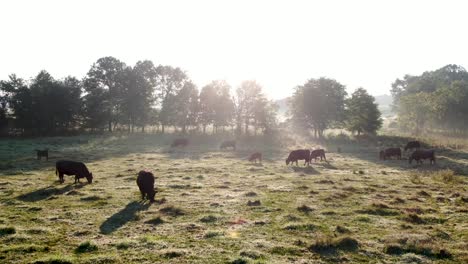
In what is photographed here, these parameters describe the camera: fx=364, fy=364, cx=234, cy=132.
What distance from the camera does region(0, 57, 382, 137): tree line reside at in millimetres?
78312

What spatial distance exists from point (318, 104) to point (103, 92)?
5037 centimetres

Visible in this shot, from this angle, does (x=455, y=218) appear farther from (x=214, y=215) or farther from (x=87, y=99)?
(x=87, y=99)

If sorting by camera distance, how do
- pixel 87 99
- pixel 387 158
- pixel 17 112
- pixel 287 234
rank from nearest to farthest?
pixel 287 234
pixel 387 158
pixel 17 112
pixel 87 99

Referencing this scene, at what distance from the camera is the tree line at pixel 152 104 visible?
257ft

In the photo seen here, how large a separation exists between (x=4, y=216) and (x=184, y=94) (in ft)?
232

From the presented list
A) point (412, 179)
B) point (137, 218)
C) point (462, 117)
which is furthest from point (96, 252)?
point (462, 117)

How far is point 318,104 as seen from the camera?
84750 millimetres

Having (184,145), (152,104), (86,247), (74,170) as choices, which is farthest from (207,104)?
(86,247)

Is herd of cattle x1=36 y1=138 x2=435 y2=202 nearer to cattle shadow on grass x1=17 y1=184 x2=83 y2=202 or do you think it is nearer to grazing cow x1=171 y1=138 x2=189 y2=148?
grazing cow x1=171 y1=138 x2=189 y2=148

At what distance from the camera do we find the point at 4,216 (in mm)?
18750

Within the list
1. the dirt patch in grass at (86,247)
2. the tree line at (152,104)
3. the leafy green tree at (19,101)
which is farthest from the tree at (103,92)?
the dirt patch in grass at (86,247)

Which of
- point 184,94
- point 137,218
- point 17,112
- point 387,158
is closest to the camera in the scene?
point 137,218

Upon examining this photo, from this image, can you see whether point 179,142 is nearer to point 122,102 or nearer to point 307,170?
point 122,102

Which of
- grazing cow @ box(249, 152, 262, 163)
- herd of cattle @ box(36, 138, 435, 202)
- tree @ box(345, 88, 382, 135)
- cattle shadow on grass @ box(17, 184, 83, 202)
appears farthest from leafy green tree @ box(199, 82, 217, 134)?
cattle shadow on grass @ box(17, 184, 83, 202)
